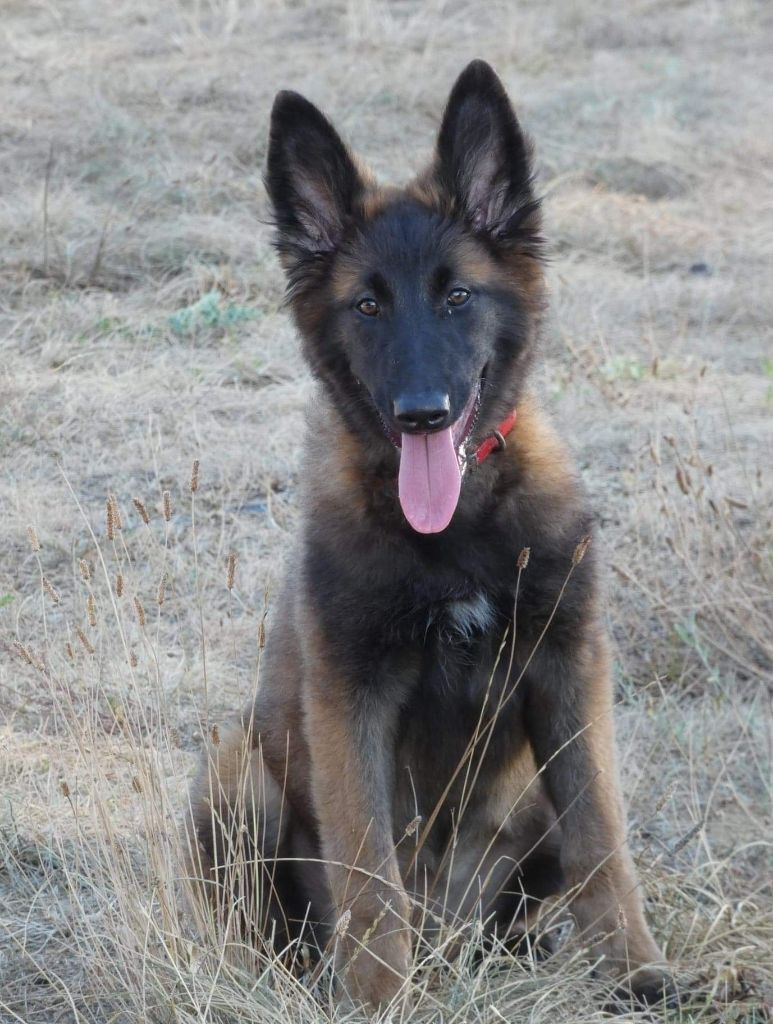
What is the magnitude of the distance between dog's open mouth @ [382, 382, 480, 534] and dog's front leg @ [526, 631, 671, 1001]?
0.44m

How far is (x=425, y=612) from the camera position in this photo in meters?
3.13

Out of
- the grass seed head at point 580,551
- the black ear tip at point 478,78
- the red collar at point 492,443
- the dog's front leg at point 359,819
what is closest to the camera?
the grass seed head at point 580,551

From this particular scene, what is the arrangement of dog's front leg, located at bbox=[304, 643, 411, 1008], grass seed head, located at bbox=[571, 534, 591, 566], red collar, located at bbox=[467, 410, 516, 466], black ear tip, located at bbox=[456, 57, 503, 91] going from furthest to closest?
1. red collar, located at bbox=[467, 410, 516, 466]
2. black ear tip, located at bbox=[456, 57, 503, 91]
3. dog's front leg, located at bbox=[304, 643, 411, 1008]
4. grass seed head, located at bbox=[571, 534, 591, 566]

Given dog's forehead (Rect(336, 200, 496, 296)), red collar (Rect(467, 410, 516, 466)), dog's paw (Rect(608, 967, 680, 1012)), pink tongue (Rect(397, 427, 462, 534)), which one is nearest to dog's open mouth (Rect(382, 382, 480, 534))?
pink tongue (Rect(397, 427, 462, 534))

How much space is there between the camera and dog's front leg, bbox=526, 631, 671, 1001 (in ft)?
10.6

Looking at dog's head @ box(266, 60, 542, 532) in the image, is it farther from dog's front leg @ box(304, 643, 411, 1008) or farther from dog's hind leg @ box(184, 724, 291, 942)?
dog's hind leg @ box(184, 724, 291, 942)

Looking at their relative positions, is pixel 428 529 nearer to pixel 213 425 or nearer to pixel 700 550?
pixel 700 550

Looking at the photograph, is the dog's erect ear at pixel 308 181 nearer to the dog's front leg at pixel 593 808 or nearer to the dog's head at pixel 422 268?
the dog's head at pixel 422 268

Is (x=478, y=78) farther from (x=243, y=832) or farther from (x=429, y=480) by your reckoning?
(x=243, y=832)

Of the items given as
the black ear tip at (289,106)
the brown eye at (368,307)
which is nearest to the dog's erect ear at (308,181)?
the black ear tip at (289,106)

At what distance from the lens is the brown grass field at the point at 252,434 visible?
312 centimetres

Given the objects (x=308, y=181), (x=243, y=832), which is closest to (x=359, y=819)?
(x=243, y=832)

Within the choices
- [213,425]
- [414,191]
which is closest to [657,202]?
[213,425]

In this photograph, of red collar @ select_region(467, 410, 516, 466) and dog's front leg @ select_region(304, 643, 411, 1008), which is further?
red collar @ select_region(467, 410, 516, 466)
